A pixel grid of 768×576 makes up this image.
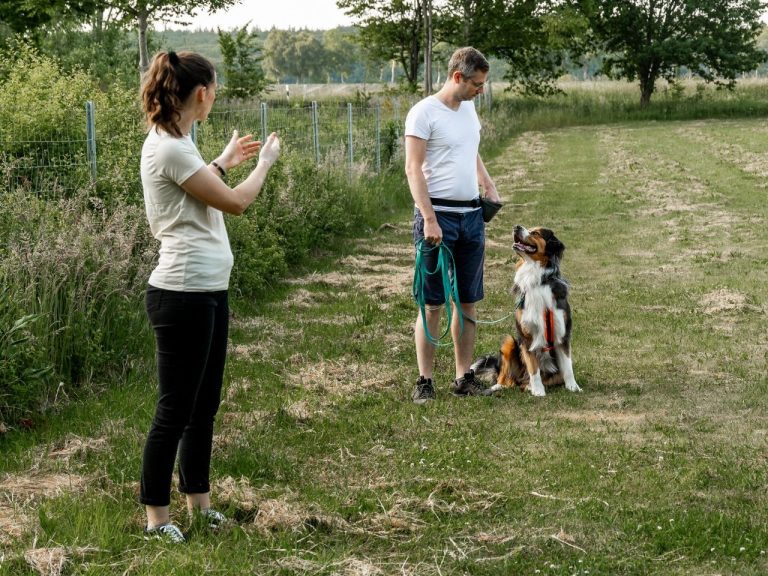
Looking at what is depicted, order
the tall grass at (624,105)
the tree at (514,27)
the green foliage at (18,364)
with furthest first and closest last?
the tree at (514,27) → the tall grass at (624,105) → the green foliage at (18,364)

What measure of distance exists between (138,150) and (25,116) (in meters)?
1.02

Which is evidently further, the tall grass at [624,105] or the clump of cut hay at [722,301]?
the tall grass at [624,105]

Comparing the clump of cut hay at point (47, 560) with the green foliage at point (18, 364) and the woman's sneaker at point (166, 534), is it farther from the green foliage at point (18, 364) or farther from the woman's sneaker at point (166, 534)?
the green foliage at point (18, 364)

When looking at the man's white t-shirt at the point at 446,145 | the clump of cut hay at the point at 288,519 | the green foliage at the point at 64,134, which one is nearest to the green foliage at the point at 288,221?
the green foliage at the point at 64,134

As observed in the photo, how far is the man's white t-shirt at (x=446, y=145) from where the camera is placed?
5.79 metres

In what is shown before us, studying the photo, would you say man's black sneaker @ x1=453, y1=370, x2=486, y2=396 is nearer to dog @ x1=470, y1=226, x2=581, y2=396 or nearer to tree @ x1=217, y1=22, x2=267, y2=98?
dog @ x1=470, y1=226, x2=581, y2=396

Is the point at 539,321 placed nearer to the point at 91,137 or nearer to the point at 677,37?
the point at 91,137

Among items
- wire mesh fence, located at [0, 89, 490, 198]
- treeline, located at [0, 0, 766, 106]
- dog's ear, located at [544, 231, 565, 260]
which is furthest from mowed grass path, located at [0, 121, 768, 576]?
treeline, located at [0, 0, 766, 106]

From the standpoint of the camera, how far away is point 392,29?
148 ft

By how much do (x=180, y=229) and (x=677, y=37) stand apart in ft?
164

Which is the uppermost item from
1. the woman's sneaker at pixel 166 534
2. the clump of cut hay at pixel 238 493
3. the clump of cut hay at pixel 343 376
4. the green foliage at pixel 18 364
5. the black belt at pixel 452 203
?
the black belt at pixel 452 203

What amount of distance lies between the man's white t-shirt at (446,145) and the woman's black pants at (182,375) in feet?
7.58

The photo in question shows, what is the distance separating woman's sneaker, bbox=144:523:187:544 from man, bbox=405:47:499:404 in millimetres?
2429

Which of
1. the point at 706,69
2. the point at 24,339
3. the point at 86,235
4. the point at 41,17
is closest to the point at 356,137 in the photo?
the point at 86,235
